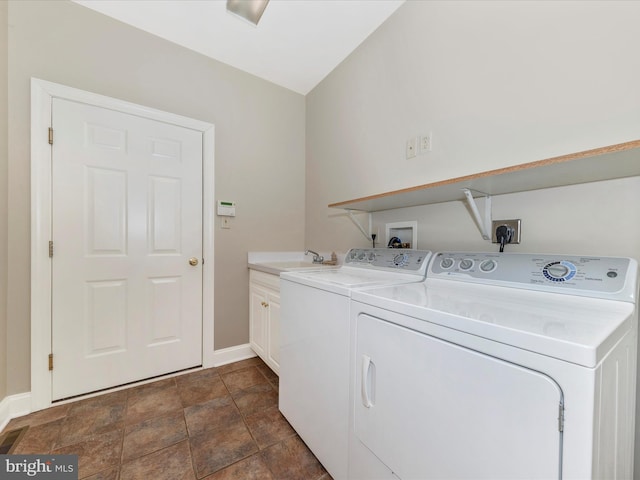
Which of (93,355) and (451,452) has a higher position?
(451,452)

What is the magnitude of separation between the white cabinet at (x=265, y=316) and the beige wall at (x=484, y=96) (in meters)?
0.70

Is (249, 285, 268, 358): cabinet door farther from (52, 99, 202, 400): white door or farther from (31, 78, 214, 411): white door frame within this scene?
(31, 78, 214, 411): white door frame

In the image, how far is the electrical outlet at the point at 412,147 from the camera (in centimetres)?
159

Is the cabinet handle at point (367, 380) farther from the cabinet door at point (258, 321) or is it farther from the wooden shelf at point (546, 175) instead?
the cabinet door at point (258, 321)

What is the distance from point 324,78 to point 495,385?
2.61m

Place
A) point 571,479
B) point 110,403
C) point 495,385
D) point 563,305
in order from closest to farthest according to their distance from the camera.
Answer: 1. point 571,479
2. point 495,385
3. point 563,305
4. point 110,403

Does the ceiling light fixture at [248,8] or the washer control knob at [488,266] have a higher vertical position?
the ceiling light fixture at [248,8]

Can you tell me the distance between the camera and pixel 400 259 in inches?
56.8

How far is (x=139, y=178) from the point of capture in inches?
72.8

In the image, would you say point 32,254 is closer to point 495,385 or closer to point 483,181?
point 495,385

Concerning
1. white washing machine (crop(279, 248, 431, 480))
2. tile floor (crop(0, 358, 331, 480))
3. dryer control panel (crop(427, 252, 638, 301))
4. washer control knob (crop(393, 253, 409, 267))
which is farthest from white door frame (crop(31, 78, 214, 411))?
dryer control panel (crop(427, 252, 638, 301))

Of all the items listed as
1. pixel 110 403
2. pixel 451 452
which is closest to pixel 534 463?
pixel 451 452

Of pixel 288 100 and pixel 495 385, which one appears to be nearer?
pixel 495 385

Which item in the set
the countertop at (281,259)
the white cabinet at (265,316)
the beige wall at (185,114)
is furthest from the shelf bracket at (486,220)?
the beige wall at (185,114)
